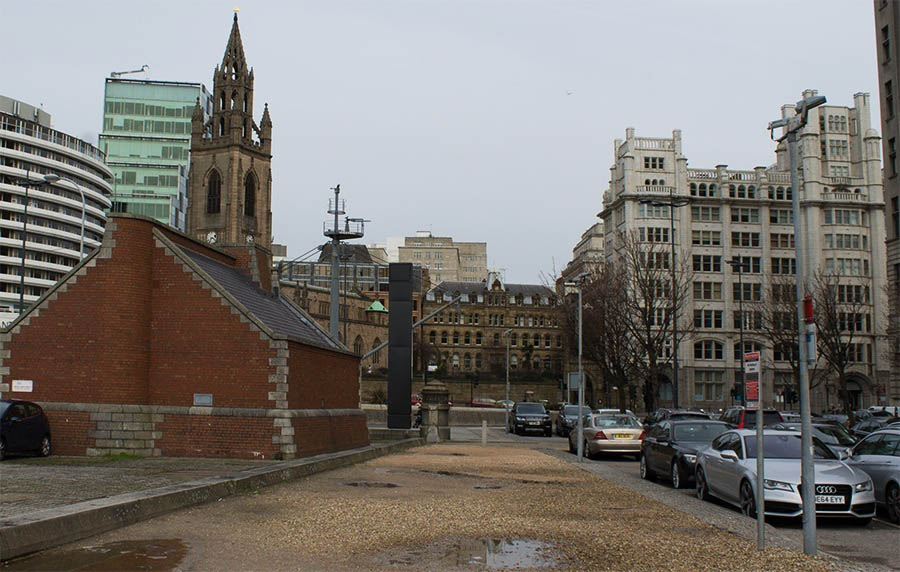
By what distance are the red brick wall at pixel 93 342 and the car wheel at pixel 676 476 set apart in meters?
12.7

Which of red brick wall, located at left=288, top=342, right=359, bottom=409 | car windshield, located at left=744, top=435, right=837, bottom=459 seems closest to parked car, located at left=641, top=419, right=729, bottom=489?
car windshield, located at left=744, top=435, right=837, bottom=459

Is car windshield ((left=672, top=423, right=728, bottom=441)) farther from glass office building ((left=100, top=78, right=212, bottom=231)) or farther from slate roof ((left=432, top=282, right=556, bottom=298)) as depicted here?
glass office building ((left=100, top=78, right=212, bottom=231))

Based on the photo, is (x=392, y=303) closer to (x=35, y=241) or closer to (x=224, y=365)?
(x=224, y=365)

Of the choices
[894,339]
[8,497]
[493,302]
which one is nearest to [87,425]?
[8,497]

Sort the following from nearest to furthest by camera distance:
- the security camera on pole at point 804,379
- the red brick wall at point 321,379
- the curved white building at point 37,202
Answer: the security camera on pole at point 804,379 < the red brick wall at point 321,379 < the curved white building at point 37,202

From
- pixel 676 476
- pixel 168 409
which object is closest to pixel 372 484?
pixel 676 476

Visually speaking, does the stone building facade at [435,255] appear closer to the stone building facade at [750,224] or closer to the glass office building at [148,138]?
the glass office building at [148,138]

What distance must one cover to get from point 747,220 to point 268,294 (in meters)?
72.4

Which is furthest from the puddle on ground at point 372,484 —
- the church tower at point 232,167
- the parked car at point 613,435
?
the church tower at point 232,167

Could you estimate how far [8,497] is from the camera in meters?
11.9

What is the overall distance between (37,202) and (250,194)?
24135 millimetres

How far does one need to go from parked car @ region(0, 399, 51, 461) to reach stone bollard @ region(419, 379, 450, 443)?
18.9 meters

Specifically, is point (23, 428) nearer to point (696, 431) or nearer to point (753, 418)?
point (696, 431)

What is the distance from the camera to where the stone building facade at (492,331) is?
129m
